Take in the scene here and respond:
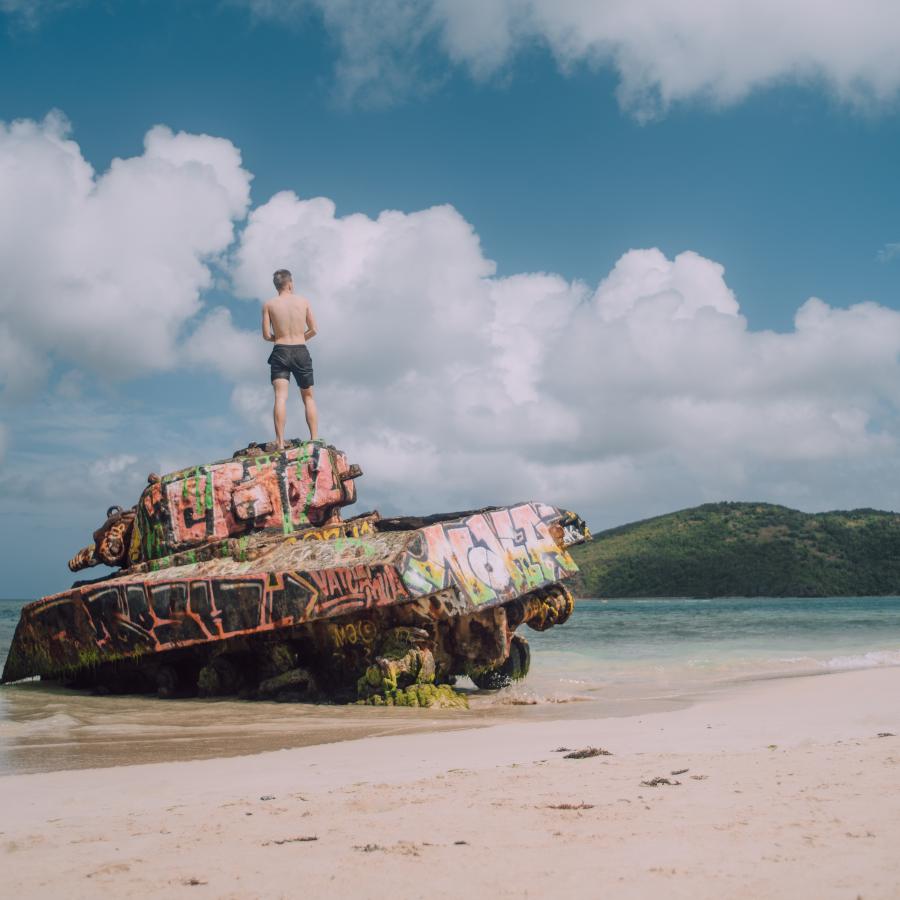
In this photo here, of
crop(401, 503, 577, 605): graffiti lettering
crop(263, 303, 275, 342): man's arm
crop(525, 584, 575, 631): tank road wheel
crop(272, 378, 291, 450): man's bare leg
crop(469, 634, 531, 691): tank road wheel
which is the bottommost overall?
crop(469, 634, 531, 691): tank road wheel

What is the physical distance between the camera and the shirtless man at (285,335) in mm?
10508

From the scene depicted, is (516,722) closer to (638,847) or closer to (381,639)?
(381,639)

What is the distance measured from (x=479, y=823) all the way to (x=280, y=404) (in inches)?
311

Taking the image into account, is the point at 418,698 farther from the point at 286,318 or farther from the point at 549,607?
the point at 286,318

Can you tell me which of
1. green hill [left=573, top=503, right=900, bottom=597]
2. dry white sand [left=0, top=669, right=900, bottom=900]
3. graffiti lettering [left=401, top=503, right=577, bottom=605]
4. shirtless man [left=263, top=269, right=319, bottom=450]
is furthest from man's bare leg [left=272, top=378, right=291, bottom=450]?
green hill [left=573, top=503, right=900, bottom=597]

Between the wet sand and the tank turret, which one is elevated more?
the tank turret

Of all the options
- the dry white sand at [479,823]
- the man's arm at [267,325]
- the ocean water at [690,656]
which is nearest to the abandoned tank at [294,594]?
the ocean water at [690,656]

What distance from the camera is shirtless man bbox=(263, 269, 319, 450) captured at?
10.5 m

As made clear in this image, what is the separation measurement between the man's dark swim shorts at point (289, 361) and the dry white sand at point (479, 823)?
6.08 m

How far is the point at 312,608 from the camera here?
26.2ft

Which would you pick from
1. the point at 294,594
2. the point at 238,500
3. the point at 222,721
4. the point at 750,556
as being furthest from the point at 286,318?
the point at 750,556

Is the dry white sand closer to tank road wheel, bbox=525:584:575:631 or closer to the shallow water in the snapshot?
the shallow water

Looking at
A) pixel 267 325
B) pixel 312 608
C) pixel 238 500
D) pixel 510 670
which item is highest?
pixel 267 325

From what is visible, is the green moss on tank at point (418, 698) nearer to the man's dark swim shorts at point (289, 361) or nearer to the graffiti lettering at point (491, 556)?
the graffiti lettering at point (491, 556)
